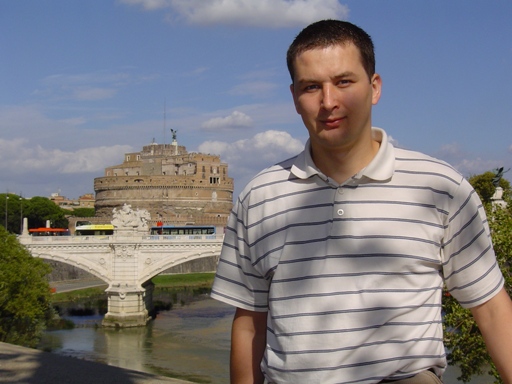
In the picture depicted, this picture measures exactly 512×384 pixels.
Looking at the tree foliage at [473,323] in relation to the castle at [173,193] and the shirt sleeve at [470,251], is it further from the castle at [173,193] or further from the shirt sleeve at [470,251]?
the castle at [173,193]

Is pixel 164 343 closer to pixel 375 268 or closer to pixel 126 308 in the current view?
pixel 126 308

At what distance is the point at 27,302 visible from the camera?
17953 millimetres

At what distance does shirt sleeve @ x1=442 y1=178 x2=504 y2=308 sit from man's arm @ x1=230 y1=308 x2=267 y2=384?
0.48 m

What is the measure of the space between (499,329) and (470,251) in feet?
0.57

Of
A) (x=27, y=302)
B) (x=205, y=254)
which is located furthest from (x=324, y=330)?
(x=205, y=254)

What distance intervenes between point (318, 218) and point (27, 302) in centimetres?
1733

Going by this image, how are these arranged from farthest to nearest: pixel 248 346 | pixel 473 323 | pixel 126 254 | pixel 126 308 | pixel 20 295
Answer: pixel 126 254
pixel 126 308
pixel 20 295
pixel 473 323
pixel 248 346

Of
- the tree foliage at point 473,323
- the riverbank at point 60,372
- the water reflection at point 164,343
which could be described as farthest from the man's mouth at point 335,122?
the water reflection at point 164,343

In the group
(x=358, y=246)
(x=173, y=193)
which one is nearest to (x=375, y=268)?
(x=358, y=246)

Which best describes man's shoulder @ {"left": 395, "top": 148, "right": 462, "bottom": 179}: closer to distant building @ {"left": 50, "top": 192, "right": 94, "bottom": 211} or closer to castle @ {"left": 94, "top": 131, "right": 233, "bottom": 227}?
castle @ {"left": 94, "top": 131, "right": 233, "bottom": 227}

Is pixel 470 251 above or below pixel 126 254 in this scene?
below

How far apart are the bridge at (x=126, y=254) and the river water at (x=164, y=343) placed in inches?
48.0

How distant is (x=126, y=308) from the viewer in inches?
970

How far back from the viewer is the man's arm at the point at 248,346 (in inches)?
72.3
